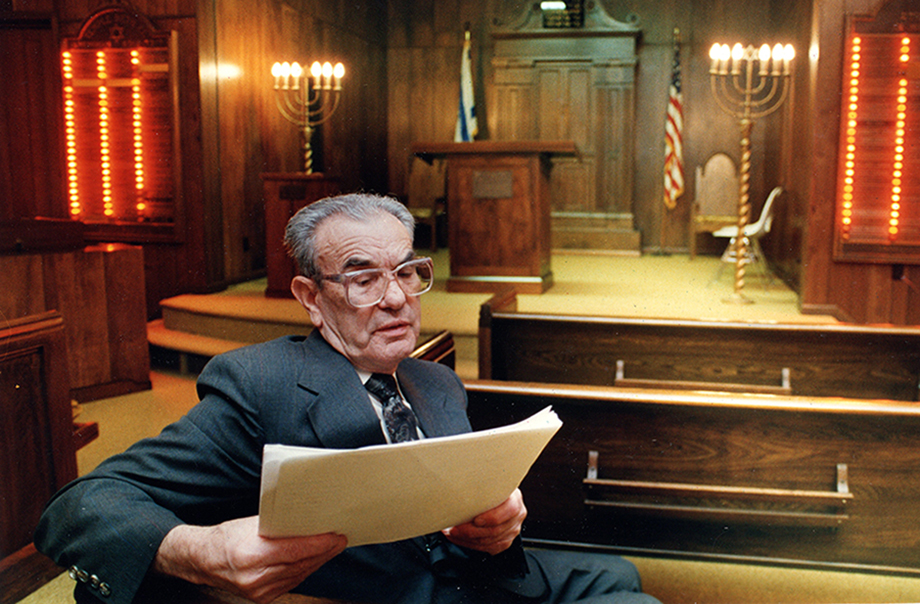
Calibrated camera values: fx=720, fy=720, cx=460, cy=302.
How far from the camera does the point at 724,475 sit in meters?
1.88

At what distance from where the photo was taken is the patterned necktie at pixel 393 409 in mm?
1226

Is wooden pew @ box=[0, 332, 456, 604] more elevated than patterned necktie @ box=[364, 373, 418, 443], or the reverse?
patterned necktie @ box=[364, 373, 418, 443]

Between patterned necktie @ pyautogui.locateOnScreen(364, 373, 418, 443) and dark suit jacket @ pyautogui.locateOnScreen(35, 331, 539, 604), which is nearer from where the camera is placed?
dark suit jacket @ pyautogui.locateOnScreen(35, 331, 539, 604)

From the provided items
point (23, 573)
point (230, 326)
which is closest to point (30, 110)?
point (230, 326)

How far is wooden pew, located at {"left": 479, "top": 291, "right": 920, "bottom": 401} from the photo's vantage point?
2580 millimetres

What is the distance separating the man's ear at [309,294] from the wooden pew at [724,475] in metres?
0.75

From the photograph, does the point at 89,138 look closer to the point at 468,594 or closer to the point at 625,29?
the point at 468,594

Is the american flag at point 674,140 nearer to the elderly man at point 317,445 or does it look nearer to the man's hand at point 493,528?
the elderly man at point 317,445

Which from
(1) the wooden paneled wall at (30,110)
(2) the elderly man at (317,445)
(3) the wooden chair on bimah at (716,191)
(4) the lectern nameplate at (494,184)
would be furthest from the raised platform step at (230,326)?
(3) the wooden chair on bimah at (716,191)

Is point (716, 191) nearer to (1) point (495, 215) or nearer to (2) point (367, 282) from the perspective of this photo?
(1) point (495, 215)

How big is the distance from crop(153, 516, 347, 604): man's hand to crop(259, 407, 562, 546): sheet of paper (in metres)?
0.02

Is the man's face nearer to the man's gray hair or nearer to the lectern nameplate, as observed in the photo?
the man's gray hair

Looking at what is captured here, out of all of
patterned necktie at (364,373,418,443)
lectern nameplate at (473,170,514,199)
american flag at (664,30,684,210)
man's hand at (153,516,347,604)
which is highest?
american flag at (664,30,684,210)

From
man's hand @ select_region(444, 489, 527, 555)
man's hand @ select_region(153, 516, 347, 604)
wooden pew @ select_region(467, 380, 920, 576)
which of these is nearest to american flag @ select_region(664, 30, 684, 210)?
wooden pew @ select_region(467, 380, 920, 576)
